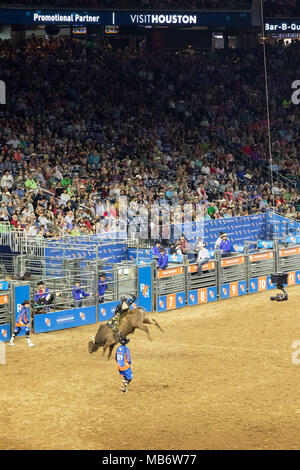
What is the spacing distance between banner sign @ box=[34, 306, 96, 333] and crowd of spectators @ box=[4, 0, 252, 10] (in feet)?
62.9

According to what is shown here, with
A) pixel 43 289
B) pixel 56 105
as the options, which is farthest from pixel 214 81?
pixel 43 289

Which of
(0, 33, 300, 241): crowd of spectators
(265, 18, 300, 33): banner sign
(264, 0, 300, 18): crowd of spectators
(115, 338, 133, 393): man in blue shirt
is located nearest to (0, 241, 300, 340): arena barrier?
(0, 33, 300, 241): crowd of spectators

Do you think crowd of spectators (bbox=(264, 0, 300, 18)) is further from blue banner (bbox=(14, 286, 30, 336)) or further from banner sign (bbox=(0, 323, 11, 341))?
banner sign (bbox=(0, 323, 11, 341))

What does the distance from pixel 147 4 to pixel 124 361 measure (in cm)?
2861

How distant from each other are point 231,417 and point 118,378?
12.5 ft

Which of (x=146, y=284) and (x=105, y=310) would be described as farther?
(x=146, y=284)

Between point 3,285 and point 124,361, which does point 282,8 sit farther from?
point 124,361

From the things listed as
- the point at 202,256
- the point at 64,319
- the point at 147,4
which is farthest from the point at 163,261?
the point at 147,4

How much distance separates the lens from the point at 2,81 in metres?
40.0

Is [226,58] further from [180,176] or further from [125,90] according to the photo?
[180,176]

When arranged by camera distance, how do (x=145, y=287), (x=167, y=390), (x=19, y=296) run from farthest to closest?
(x=145, y=287), (x=19, y=296), (x=167, y=390)

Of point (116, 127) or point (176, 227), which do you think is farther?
point (116, 127)

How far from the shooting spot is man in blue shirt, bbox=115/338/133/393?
18047 mm

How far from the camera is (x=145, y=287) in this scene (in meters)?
26.8
